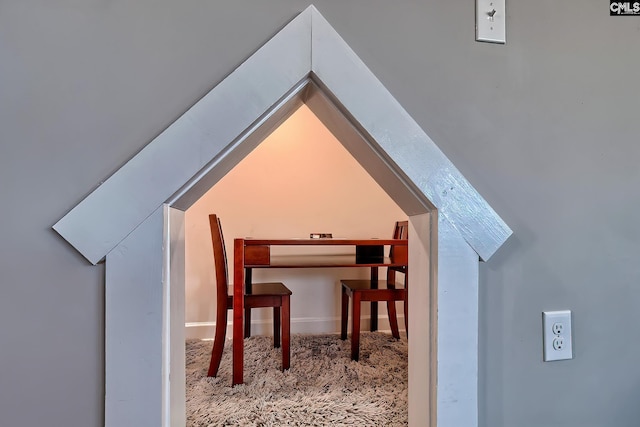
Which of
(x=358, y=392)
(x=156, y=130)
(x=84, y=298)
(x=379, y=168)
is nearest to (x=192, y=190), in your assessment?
(x=156, y=130)

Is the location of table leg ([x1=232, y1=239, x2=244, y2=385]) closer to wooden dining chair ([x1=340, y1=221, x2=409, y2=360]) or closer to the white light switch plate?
wooden dining chair ([x1=340, y1=221, x2=409, y2=360])

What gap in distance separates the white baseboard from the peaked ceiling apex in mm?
1875

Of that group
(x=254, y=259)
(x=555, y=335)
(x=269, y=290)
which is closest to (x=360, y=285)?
(x=269, y=290)

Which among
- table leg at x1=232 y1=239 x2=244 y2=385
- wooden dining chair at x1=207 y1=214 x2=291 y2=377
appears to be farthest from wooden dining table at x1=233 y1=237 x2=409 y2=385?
wooden dining chair at x1=207 y1=214 x2=291 y2=377

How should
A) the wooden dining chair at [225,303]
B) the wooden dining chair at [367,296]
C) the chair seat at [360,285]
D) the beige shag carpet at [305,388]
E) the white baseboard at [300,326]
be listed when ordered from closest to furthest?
the beige shag carpet at [305,388], the wooden dining chair at [225,303], the wooden dining chair at [367,296], the chair seat at [360,285], the white baseboard at [300,326]

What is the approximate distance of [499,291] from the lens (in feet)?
2.46

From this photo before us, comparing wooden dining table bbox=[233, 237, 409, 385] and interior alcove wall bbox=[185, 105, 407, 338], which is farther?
interior alcove wall bbox=[185, 105, 407, 338]

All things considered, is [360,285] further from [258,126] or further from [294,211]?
[258,126]

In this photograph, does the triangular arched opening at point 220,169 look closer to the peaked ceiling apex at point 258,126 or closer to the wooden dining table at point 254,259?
the peaked ceiling apex at point 258,126

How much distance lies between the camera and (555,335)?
2.49ft

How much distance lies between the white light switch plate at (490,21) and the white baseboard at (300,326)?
2105mm

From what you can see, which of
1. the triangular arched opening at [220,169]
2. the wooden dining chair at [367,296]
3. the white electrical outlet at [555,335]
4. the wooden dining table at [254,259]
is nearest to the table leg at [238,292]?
the wooden dining table at [254,259]

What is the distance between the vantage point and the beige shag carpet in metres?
1.20

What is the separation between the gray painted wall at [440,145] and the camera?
2.06 feet
